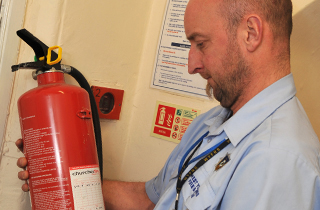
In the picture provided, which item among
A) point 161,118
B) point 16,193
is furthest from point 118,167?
point 16,193

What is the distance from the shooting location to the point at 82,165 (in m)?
0.73

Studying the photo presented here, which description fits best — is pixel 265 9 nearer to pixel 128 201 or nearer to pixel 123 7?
pixel 123 7

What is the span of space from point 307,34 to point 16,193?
1073 millimetres

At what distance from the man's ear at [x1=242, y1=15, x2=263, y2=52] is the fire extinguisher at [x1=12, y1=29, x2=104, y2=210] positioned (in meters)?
0.44

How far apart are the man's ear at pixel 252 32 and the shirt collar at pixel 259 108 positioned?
0.35 ft

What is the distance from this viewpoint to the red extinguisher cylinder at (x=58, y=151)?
691 millimetres

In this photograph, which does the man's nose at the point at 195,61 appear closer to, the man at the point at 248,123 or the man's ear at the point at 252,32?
the man at the point at 248,123

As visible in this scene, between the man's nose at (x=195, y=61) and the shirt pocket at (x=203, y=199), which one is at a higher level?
the man's nose at (x=195, y=61)

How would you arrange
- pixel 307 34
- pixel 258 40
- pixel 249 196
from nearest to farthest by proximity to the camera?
1. pixel 249 196
2. pixel 258 40
3. pixel 307 34

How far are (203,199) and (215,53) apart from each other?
0.37 metres

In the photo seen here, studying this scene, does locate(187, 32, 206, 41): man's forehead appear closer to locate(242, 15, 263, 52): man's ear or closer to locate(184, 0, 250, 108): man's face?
locate(184, 0, 250, 108): man's face

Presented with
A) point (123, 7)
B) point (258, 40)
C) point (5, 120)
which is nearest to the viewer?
point (258, 40)

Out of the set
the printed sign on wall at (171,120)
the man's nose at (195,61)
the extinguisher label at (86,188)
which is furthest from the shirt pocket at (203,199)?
the printed sign on wall at (171,120)

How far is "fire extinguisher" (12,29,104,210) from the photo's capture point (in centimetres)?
69
